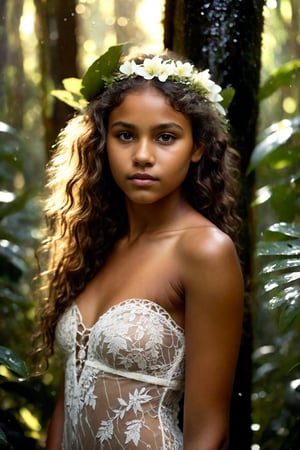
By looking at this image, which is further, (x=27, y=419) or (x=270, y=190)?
(x=27, y=419)

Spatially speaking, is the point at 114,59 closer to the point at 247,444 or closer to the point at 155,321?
the point at 155,321

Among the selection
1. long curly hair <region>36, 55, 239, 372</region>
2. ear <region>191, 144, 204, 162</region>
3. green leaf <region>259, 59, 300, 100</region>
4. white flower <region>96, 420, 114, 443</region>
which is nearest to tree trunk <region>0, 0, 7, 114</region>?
green leaf <region>259, 59, 300, 100</region>

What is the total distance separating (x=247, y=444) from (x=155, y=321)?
909mm

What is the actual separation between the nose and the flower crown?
7.9 inches

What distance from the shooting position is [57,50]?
425cm

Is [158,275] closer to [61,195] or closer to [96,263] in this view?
[96,263]

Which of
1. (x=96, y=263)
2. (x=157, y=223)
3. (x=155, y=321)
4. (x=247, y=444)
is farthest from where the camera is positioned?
(x=247, y=444)

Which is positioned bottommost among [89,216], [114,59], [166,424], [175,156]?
[166,424]

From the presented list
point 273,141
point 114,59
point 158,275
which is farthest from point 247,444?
point 114,59

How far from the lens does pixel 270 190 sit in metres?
3.12

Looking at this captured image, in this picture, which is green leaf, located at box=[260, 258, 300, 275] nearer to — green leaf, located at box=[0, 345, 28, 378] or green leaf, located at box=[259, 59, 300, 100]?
green leaf, located at box=[0, 345, 28, 378]

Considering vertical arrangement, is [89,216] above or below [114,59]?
below

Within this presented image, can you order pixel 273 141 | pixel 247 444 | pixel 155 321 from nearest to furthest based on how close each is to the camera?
pixel 155 321 → pixel 247 444 → pixel 273 141

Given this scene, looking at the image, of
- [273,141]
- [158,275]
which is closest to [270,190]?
[273,141]
